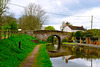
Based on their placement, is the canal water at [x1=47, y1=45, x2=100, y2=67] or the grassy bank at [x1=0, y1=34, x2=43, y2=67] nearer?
the grassy bank at [x1=0, y1=34, x2=43, y2=67]

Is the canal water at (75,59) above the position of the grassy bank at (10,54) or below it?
below

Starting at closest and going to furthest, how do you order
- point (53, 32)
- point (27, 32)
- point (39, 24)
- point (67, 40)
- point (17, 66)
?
1. point (17, 66)
2. point (27, 32)
3. point (53, 32)
4. point (67, 40)
5. point (39, 24)

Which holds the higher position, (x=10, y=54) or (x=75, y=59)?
(x=10, y=54)

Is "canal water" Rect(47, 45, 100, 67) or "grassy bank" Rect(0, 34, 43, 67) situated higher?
"grassy bank" Rect(0, 34, 43, 67)

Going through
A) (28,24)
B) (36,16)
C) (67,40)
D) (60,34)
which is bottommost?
(67,40)

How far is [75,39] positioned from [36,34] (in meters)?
12.5

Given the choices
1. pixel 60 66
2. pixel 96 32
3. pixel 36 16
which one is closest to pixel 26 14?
pixel 36 16

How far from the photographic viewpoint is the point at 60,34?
32.3 metres

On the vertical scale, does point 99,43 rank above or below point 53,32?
below

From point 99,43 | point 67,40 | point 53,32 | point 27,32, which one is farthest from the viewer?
point 67,40

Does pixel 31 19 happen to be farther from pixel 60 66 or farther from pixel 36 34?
pixel 60 66

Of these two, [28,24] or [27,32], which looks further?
[28,24]

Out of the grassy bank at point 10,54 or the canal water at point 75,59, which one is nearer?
the grassy bank at point 10,54

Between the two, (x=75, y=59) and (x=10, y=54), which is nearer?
(x=10, y=54)
